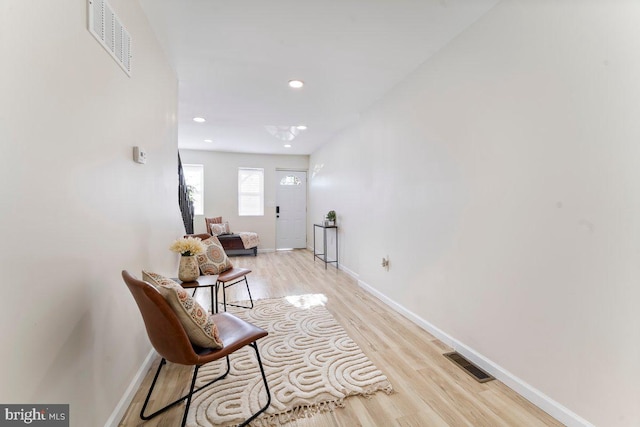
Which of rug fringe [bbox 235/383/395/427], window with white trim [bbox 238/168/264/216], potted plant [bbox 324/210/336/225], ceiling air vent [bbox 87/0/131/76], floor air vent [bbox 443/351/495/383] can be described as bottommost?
rug fringe [bbox 235/383/395/427]

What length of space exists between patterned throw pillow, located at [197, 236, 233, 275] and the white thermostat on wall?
112cm

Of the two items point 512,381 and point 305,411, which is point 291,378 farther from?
point 512,381

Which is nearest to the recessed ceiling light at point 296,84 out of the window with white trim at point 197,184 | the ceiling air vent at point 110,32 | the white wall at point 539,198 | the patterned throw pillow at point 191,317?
the white wall at point 539,198

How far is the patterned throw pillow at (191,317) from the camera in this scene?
1.34 metres

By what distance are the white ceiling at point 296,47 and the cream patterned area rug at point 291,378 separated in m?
2.49

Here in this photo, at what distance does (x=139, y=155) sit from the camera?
181 centimetres

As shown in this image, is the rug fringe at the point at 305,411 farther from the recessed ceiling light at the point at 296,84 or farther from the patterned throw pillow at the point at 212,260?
the recessed ceiling light at the point at 296,84

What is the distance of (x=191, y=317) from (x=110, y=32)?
4.83 ft

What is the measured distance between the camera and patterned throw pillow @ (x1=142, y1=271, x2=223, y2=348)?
1340 millimetres

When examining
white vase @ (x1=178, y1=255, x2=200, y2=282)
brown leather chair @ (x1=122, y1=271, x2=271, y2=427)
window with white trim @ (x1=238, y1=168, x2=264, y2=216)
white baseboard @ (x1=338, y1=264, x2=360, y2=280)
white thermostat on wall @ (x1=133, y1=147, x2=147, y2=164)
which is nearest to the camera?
brown leather chair @ (x1=122, y1=271, x2=271, y2=427)

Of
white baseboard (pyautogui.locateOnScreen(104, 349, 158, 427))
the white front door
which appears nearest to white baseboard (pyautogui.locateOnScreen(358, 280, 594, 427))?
white baseboard (pyautogui.locateOnScreen(104, 349, 158, 427))

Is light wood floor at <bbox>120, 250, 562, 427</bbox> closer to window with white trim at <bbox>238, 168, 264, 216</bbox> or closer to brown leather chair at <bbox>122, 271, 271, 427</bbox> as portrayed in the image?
brown leather chair at <bbox>122, 271, 271, 427</bbox>

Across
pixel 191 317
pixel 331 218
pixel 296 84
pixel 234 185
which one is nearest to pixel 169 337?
pixel 191 317

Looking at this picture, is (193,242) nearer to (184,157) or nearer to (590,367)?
(590,367)
